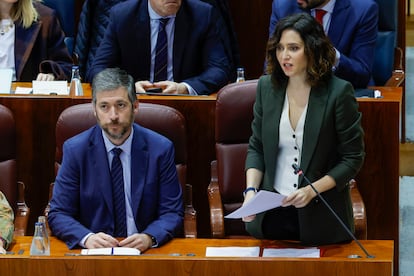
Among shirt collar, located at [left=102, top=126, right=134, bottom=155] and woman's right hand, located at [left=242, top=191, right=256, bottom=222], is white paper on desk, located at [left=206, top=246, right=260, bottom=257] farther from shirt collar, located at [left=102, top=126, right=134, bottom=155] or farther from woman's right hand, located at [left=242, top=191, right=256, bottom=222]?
shirt collar, located at [left=102, top=126, right=134, bottom=155]

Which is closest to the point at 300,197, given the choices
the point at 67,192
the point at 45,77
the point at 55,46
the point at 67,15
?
the point at 67,192

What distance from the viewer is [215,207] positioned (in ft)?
10.1

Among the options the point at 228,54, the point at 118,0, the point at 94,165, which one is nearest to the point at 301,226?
the point at 94,165

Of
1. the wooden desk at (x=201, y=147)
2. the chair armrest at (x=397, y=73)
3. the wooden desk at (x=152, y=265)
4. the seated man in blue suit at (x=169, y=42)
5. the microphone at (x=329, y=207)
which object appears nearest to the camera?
the wooden desk at (x=152, y=265)

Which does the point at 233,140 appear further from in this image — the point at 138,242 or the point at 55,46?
the point at 55,46

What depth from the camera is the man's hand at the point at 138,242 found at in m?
2.69

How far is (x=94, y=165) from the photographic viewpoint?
2.84 m

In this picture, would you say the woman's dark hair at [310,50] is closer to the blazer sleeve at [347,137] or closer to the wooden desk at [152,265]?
the blazer sleeve at [347,137]

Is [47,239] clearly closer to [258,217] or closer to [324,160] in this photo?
[258,217]

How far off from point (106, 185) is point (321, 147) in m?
0.56

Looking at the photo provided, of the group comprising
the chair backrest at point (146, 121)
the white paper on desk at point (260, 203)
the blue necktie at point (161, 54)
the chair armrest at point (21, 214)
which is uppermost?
the blue necktie at point (161, 54)

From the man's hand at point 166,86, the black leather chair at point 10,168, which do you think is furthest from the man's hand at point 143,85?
the black leather chair at point 10,168

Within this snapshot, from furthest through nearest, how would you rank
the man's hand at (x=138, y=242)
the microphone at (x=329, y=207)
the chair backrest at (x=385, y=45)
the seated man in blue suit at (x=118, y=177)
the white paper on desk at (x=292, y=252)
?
1. the chair backrest at (x=385, y=45)
2. the seated man in blue suit at (x=118, y=177)
3. the man's hand at (x=138, y=242)
4. the white paper on desk at (x=292, y=252)
5. the microphone at (x=329, y=207)

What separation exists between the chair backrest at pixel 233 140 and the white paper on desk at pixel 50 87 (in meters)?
0.57
